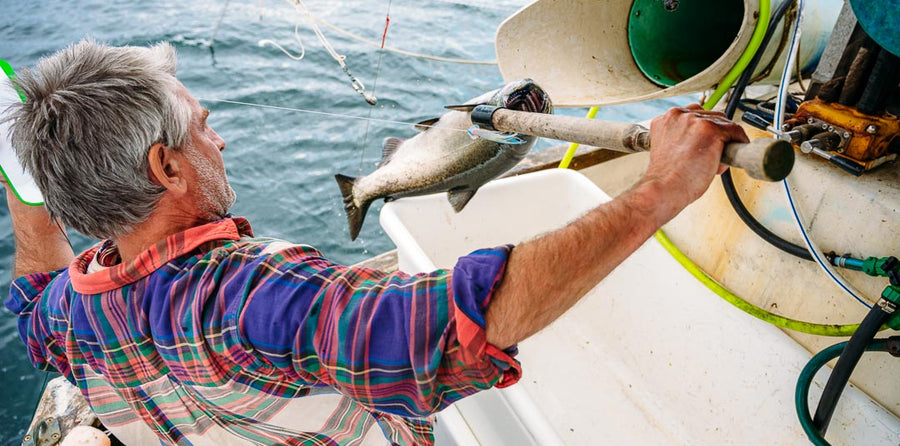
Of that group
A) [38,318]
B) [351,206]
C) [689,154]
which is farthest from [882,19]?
[38,318]

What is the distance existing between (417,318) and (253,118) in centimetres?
553

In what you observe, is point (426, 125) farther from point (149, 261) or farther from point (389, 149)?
point (149, 261)

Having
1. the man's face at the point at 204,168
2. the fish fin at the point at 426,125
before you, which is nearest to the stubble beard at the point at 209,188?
the man's face at the point at 204,168

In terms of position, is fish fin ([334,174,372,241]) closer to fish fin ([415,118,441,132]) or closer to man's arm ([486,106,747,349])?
fish fin ([415,118,441,132])

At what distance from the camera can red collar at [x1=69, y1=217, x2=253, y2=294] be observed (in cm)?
131

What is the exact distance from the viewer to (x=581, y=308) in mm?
3119

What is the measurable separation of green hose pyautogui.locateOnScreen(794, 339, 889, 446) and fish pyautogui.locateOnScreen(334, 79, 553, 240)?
1377 millimetres

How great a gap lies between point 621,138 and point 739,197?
1633 mm

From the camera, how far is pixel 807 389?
2139 millimetres

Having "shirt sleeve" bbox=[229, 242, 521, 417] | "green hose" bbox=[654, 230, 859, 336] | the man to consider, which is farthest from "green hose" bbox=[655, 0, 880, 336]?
"shirt sleeve" bbox=[229, 242, 521, 417]

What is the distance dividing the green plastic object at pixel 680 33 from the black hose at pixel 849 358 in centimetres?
122

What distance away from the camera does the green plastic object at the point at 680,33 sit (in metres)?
2.53

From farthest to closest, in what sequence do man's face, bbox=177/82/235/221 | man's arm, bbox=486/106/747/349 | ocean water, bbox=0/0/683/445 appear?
ocean water, bbox=0/0/683/445, man's face, bbox=177/82/235/221, man's arm, bbox=486/106/747/349

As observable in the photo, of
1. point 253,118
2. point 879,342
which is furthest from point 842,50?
point 253,118
